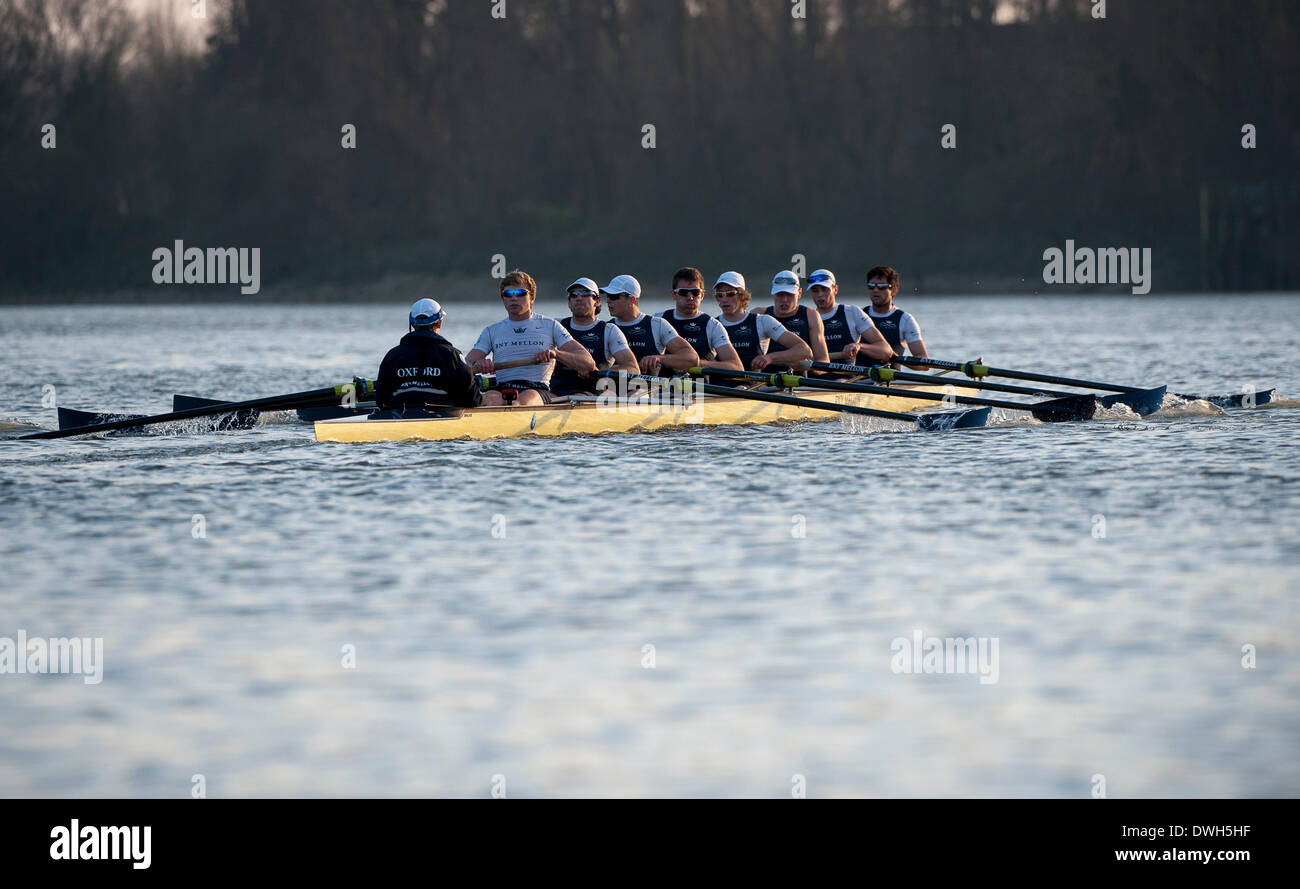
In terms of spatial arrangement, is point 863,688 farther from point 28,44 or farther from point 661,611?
point 28,44

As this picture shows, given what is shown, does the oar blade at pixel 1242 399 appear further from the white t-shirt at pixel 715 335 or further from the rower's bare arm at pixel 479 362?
the rower's bare arm at pixel 479 362

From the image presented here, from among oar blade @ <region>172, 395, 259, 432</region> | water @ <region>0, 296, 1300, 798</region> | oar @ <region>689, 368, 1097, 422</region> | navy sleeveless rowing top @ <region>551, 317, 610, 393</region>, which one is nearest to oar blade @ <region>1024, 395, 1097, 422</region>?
oar @ <region>689, 368, 1097, 422</region>

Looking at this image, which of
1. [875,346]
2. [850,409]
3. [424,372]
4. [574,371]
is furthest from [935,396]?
[424,372]

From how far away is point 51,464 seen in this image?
44.2ft

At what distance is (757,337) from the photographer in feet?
55.5

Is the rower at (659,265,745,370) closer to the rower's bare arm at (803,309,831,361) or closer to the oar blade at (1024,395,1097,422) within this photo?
the rower's bare arm at (803,309,831,361)

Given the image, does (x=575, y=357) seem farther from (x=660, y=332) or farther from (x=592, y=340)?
(x=660, y=332)

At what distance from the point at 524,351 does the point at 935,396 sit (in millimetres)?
3856

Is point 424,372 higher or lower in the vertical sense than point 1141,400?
higher

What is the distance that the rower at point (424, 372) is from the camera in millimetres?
13625

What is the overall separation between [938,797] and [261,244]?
71.8 meters

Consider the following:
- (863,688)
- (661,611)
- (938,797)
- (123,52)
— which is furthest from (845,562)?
(123,52)

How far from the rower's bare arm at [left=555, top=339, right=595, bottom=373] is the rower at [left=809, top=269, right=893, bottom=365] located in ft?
12.8

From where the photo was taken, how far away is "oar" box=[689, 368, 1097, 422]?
1592 centimetres
